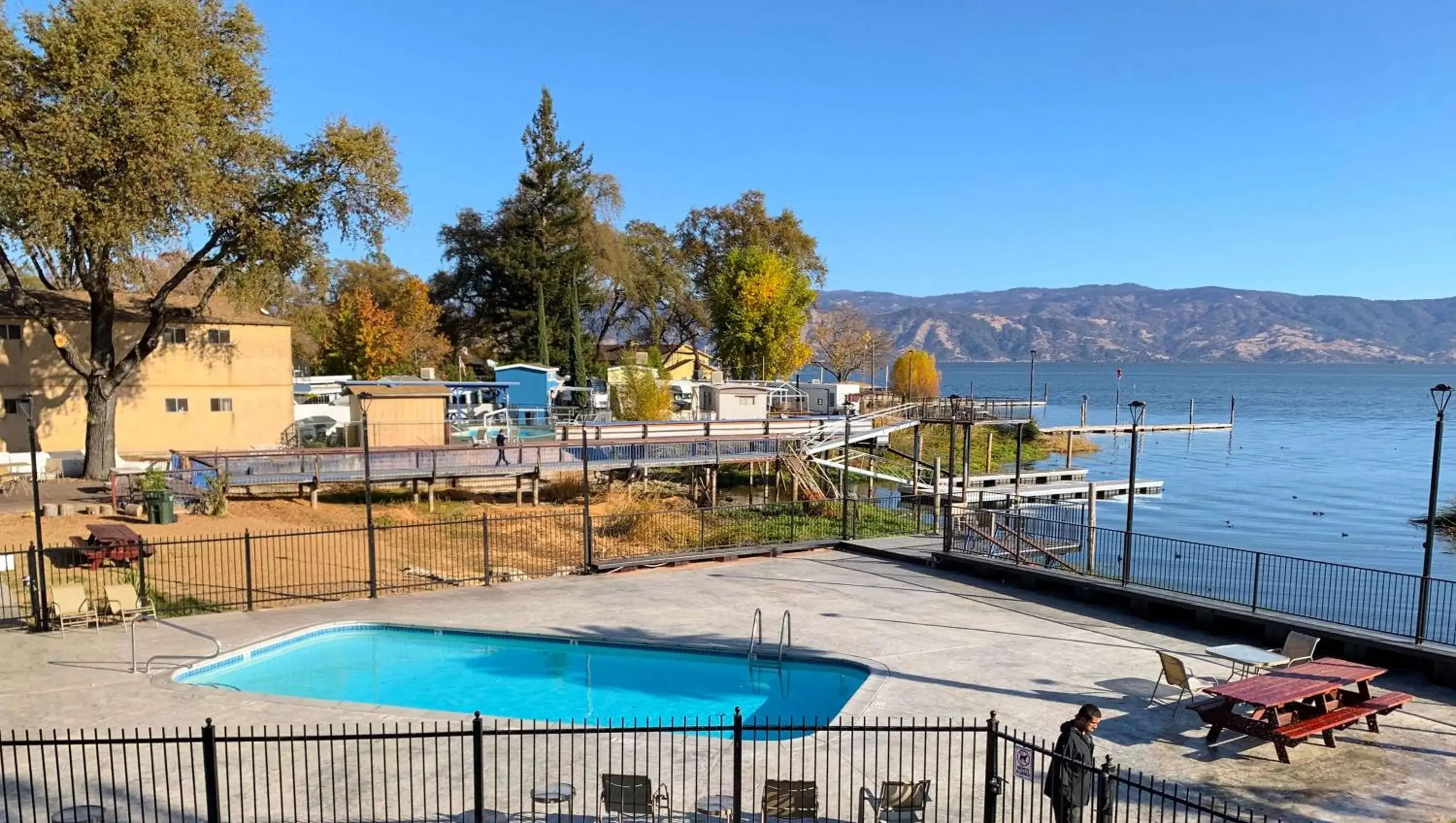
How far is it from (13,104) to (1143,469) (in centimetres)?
6661

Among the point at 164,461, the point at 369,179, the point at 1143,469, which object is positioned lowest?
the point at 1143,469

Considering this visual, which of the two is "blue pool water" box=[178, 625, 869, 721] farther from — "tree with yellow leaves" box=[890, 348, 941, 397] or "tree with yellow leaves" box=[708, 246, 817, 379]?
"tree with yellow leaves" box=[890, 348, 941, 397]

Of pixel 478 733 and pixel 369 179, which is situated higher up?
pixel 369 179

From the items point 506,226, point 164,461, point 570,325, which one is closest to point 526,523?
point 164,461

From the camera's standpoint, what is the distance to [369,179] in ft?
105

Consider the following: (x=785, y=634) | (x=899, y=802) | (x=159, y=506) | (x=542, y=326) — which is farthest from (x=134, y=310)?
(x=899, y=802)

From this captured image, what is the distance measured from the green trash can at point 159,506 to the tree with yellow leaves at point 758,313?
4459 centimetres

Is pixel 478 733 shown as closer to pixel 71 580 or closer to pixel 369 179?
pixel 71 580

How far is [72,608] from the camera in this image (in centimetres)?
1589

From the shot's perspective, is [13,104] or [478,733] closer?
[478,733]

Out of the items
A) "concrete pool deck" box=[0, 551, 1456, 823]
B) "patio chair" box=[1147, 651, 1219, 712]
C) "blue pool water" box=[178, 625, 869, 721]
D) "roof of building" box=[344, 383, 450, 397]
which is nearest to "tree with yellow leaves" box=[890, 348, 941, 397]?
"roof of building" box=[344, 383, 450, 397]

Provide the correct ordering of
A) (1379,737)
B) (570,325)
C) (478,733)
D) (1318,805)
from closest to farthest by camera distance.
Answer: (478,733)
(1318,805)
(1379,737)
(570,325)

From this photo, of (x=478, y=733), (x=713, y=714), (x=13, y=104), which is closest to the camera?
(x=478, y=733)

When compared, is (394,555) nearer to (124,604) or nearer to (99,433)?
(124,604)
